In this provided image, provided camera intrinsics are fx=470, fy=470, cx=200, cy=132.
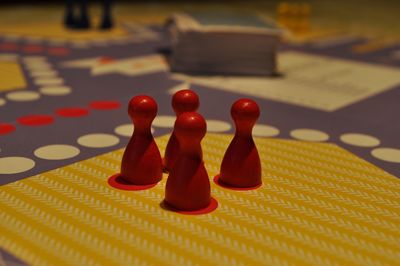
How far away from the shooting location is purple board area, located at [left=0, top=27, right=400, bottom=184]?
1.07 metres

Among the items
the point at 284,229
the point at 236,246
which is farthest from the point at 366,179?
the point at 236,246

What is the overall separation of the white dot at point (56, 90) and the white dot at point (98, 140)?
40cm

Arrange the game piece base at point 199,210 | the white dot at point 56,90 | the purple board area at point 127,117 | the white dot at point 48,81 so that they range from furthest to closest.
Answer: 1. the white dot at point 48,81
2. the white dot at point 56,90
3. the purple board area at point 127,117
4. the game piece base at point 199,210

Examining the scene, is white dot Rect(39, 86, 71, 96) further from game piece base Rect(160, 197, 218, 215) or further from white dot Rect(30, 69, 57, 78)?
game piece base Rect(160, 197, 218, 215)

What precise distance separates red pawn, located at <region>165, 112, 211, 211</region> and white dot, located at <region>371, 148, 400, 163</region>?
49 cm

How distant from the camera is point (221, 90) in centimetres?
161

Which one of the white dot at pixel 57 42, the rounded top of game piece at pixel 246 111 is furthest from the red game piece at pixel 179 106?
the white dot at pixel 57 42

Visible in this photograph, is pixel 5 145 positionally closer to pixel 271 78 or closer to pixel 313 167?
pixel 313 167

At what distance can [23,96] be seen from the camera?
1419 millimetres

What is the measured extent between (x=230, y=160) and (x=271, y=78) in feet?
3.18

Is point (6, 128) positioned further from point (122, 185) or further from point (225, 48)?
point (225, 48)

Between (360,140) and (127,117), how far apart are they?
618mm

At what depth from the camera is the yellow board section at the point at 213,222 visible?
2.24 ft

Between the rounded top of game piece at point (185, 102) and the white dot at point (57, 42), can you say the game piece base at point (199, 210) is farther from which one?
the white dot at point (57, 42)
